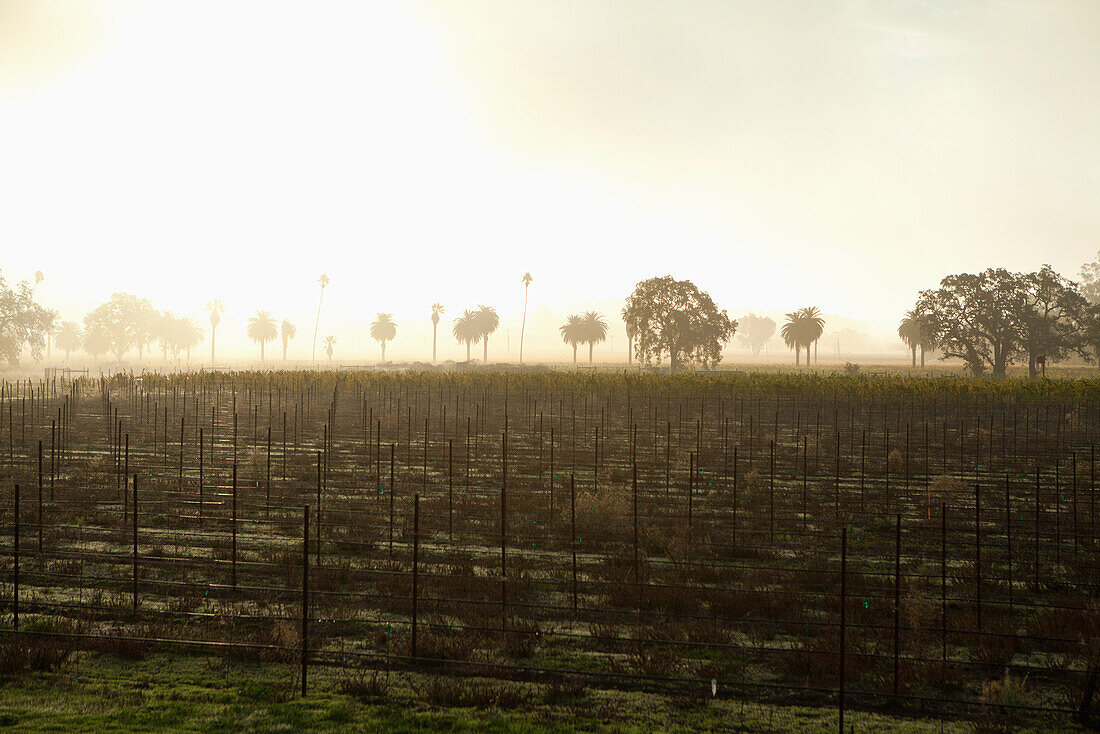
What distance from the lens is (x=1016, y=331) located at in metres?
60.7

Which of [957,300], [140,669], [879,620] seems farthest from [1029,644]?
[957,300]

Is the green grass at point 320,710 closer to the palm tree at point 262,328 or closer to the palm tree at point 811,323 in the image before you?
the palm tree at point 811,323

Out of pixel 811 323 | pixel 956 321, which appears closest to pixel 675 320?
pixel 956 321

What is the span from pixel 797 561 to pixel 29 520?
47.4 ft

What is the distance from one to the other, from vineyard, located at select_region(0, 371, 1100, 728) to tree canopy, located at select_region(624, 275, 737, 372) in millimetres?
43126

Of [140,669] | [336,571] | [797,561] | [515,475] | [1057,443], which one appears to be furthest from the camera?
[1057,443]

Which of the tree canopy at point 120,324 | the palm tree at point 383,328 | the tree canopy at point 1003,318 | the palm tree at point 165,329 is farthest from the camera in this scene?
the palm tree at point 383,328

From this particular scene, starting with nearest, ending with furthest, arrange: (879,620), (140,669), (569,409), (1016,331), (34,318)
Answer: (140,669) → (879,620) → (569,409) → (1016,331) → (34,318)

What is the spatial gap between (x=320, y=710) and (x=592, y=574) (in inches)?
193

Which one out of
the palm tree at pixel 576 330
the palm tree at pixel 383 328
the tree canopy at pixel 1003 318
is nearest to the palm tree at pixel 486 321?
the palm tree at pixel 576 330

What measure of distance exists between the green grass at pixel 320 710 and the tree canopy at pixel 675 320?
59.3 meters

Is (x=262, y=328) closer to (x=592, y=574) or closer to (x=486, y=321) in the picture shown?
(x=486, y=321)

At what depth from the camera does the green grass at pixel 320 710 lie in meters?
6.16

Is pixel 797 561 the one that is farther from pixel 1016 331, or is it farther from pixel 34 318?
pixel 34 318
